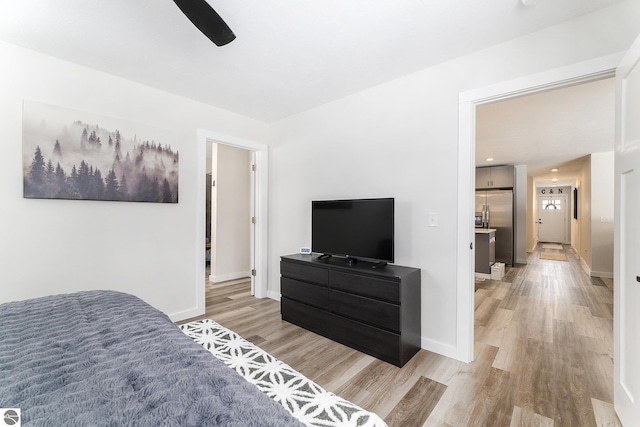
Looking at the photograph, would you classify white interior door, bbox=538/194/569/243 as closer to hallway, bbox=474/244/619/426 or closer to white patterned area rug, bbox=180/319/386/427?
hallway, bbox=474/244/619/426

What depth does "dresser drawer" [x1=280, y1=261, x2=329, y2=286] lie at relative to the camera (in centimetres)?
285

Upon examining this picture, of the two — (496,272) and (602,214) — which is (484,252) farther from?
(602,214)

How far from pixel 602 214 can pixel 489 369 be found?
217 inches

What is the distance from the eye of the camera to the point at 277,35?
83.5 inches

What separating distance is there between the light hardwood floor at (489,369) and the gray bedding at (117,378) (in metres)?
1.26

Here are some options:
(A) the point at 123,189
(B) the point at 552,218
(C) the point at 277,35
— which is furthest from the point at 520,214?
(A) the point at 123,189

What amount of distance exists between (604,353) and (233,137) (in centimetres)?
444

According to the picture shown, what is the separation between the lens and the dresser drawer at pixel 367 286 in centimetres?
231

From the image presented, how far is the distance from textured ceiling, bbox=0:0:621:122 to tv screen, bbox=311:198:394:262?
50.3 inches

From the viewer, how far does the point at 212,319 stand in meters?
3.21

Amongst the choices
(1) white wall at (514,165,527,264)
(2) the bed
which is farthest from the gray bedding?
(1) white wall at (514,165,527,264)

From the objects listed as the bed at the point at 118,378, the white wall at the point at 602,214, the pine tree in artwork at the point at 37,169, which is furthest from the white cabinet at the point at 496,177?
the pine tree in artwork at the point at 37,169

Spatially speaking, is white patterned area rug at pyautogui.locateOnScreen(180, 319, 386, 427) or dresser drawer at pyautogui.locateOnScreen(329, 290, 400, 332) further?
dresser drawer at pyautogui.locateOnScreen(329, 290, 400, 332)

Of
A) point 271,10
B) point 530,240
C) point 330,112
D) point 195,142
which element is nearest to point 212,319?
point 195,142
